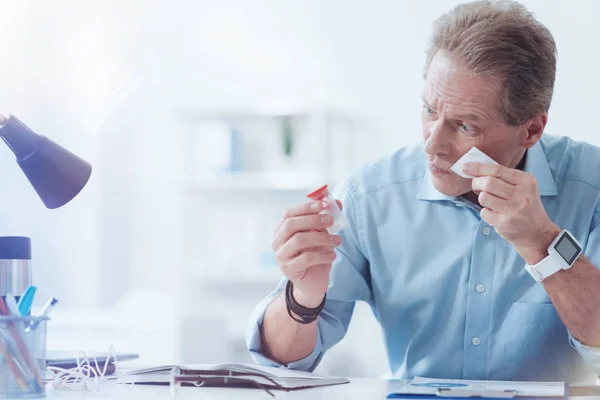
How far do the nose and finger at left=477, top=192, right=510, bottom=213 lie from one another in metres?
0.12

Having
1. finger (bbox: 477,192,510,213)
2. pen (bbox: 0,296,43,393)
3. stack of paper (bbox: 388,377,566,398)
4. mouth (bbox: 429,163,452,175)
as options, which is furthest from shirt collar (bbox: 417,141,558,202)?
pen (bbox: 0,296,43,393)

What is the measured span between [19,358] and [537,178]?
39.4 inches

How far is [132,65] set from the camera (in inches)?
174

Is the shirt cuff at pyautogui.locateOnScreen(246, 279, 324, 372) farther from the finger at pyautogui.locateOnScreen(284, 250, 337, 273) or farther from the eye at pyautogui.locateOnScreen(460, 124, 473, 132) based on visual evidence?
the eye at pyautogui.locateOnScreen(460, 124, 473, 132)

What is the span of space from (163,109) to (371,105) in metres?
1.14

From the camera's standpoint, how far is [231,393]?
115 centimetres

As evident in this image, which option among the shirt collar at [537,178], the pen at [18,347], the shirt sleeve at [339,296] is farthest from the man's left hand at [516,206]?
the pen at [18,347]

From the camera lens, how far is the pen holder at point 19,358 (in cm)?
107

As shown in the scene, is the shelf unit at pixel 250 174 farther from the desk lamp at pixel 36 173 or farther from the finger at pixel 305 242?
the desk lamp at pixel 36 173

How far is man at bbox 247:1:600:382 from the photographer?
1374mm

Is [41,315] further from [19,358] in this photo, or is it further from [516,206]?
[516,206]

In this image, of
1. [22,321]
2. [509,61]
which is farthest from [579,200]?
[22,321]

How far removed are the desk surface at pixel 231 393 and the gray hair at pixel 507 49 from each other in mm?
528

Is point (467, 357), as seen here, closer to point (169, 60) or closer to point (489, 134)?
point (489, 134)
